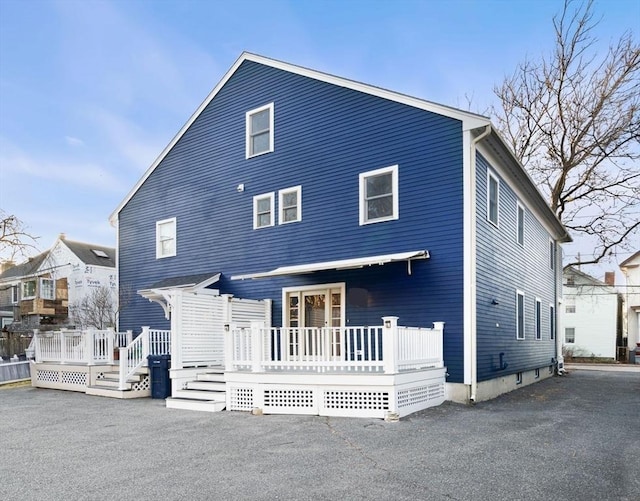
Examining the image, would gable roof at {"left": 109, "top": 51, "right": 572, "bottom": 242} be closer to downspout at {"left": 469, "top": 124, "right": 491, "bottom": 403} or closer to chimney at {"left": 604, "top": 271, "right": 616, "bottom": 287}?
downspout at {"left": 469, "top": 124, "right": 491, "bottom": 403}

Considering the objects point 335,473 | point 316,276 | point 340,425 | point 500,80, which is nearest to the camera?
point 335,473

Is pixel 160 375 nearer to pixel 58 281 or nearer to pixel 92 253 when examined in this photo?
pixel 58 281

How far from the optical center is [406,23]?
17.3 meters

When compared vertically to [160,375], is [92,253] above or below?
above

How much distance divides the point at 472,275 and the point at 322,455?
5.36 meters

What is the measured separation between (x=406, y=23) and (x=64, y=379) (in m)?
15.3

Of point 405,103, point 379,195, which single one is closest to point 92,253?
point 379,195

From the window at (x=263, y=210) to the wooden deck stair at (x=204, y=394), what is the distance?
401 cm

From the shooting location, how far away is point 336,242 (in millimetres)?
11852

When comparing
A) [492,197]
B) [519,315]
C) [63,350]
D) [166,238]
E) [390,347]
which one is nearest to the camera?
[390,347]

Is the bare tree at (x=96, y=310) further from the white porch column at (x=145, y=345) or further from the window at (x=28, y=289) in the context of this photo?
the white porch column at (x=145, y=345)

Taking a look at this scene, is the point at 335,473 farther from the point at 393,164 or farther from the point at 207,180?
the point at 207,180

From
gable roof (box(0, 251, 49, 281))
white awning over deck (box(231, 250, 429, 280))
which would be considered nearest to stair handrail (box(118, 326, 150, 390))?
white awning over deck (box(231, 250, 429, 280))

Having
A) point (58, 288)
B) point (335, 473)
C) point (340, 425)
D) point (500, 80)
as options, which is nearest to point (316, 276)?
point (340, 425)
